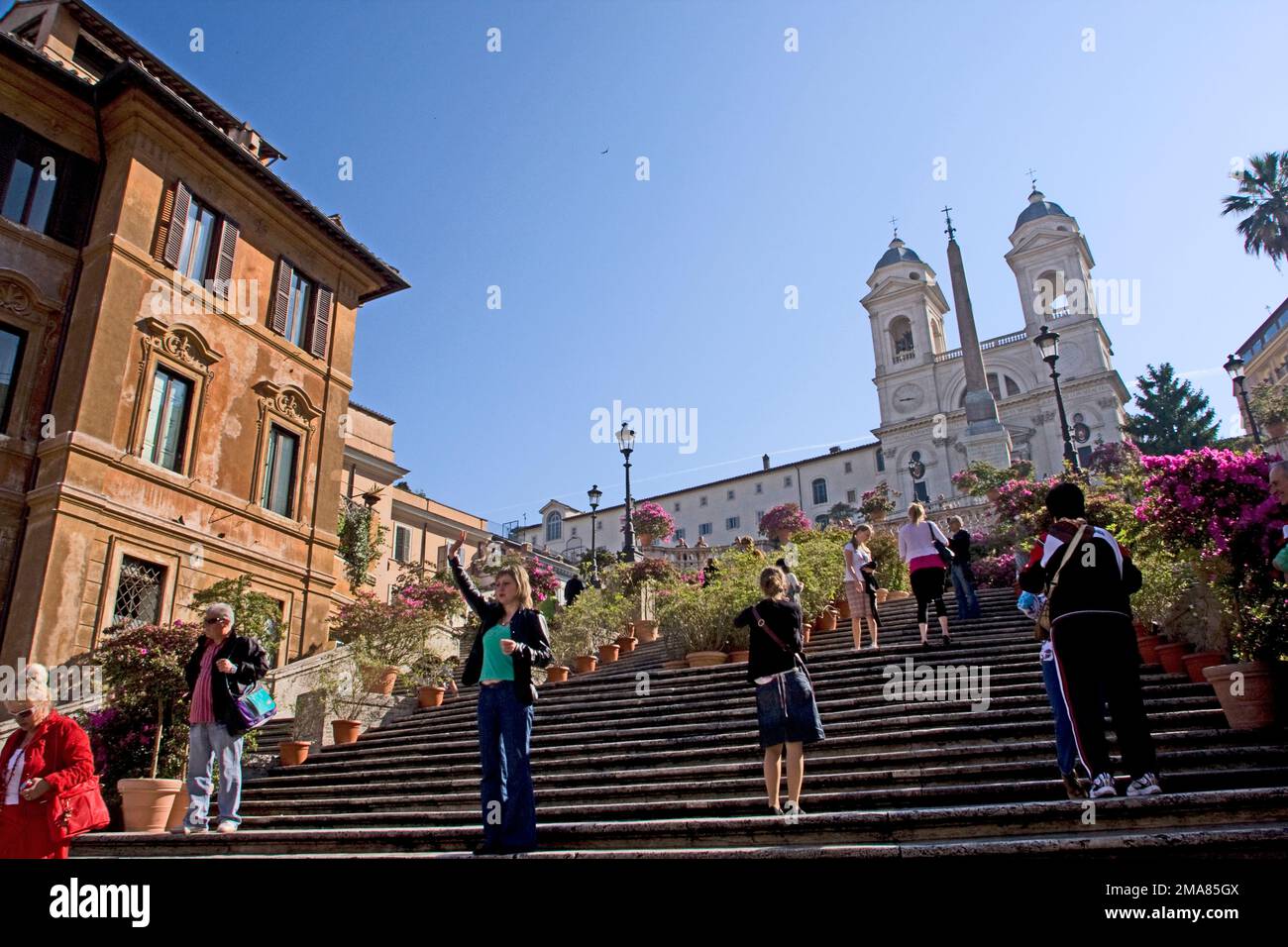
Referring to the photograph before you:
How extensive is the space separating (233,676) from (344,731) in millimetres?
4407

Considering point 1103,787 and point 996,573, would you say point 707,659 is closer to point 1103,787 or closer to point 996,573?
point 1103,787

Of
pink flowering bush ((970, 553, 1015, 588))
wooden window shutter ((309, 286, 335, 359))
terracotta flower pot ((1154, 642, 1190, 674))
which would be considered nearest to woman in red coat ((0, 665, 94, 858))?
terracotta flower pot ((1154, 642, 1190, 674))

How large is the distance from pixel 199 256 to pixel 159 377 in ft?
9.90

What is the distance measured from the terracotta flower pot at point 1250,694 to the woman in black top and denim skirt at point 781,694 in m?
3.22

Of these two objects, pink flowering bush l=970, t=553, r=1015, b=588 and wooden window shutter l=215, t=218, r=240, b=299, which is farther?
pink flowering bush l=970, t=553, r=1015, b=588

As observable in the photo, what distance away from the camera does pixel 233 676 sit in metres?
7.34

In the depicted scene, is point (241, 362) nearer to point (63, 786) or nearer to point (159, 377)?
point (159, 377)

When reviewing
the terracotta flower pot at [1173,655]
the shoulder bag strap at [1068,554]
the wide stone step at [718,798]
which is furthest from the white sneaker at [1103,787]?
the terracotta flower pot at [1173,655]

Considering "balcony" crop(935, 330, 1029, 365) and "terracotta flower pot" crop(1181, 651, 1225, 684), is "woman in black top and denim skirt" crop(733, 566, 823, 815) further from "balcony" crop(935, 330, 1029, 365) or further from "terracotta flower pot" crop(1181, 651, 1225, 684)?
"balcony" crop(935, 330, 1029, 365)

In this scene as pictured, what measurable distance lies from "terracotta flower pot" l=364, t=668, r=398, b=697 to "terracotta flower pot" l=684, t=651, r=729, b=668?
474 centimetres

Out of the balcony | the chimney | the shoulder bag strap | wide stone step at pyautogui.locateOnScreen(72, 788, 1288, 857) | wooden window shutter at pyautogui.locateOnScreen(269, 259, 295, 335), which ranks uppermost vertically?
the balcony

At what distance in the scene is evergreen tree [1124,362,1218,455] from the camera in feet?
154

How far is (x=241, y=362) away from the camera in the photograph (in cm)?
1766

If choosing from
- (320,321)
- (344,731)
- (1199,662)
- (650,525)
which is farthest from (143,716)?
(650,525)
